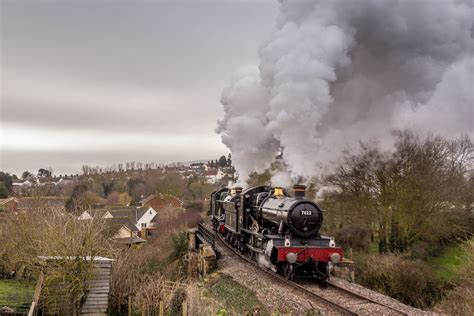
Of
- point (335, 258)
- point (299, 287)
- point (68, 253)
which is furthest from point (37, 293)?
point (335, 258)

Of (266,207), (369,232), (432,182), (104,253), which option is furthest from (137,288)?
(432,182)

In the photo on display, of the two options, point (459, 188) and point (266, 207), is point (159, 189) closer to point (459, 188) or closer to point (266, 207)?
point (459, 188)

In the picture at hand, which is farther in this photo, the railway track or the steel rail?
the railway track

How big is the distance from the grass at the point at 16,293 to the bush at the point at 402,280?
12.3 meters

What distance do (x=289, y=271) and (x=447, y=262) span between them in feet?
41.1

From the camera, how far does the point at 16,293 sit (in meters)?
15.0

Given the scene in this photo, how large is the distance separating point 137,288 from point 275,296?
6360mm

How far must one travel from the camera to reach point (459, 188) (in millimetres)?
23516

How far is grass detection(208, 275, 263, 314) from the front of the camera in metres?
11.4

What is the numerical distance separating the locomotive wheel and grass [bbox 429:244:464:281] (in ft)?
28.7

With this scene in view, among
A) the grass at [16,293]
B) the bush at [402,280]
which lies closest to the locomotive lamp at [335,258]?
the bush at [402,280]

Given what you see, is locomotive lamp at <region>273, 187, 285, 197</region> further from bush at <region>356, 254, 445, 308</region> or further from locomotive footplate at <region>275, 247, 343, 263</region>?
bush at <region>356, 254, 445, 308</region>

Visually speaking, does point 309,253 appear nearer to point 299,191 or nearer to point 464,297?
point 299,191

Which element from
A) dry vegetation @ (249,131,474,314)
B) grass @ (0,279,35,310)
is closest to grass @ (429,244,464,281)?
dry vegetation @ (249,131,474,314)
